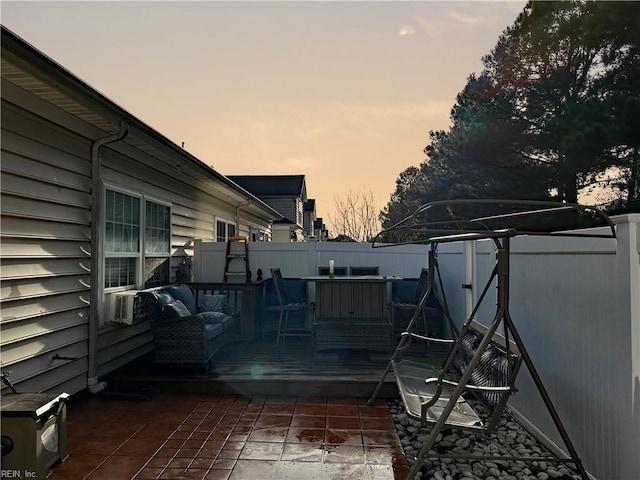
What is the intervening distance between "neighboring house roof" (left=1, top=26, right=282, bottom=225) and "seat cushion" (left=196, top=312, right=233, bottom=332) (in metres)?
1.93

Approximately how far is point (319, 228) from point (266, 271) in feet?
75.4

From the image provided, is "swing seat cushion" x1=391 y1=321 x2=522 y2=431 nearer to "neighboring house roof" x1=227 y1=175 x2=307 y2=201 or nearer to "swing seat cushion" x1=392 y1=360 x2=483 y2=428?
"swing seat cushion" x1=392 y1=360 x2=483 y2=428

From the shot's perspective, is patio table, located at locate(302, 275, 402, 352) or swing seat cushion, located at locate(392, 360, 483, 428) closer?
swing seat cushion, located at locate(392, 360, 483, 428)

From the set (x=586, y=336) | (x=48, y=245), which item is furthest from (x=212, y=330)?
(x=586, y=336)

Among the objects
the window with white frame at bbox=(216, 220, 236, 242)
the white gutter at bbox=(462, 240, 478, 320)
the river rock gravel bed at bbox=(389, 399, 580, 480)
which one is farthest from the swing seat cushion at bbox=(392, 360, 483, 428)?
the window with white frame at bbox=(216, 220, 236, 242)

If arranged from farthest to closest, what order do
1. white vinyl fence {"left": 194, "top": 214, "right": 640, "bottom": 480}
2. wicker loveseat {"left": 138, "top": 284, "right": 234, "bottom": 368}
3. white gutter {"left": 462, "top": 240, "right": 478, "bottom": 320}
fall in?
white gutter {"left": 462, "top": 240, "right": 478, "bottom": 320} < wicker loveseat {"left": 138, "top": 284, "right": 234, "bottom": 368} < white vinyl fence {"left": 194, "top": 214, "right": 640, "bottom": 480}

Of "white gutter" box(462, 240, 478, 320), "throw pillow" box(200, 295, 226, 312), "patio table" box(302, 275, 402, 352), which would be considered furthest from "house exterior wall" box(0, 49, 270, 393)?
"white gutter" box(462, 240, 478, 320)

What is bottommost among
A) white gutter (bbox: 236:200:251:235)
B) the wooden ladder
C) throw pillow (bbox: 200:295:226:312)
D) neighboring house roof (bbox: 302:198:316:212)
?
throw pillow (bbox: 200:295:226:312)

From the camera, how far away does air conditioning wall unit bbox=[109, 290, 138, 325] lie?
440cm

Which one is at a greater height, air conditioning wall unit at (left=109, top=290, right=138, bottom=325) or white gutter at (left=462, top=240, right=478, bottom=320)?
white gutter at (left=462, top=240, right=478, bottom=320)

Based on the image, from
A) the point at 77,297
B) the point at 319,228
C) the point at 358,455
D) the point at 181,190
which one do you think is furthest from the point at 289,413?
the point at 319,228

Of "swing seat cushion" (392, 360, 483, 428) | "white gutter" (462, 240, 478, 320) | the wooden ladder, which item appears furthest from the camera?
the wooden ladder

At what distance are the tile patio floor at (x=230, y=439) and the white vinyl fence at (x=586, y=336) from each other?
3.53 feet

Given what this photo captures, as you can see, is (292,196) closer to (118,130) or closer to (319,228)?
(319,228)
